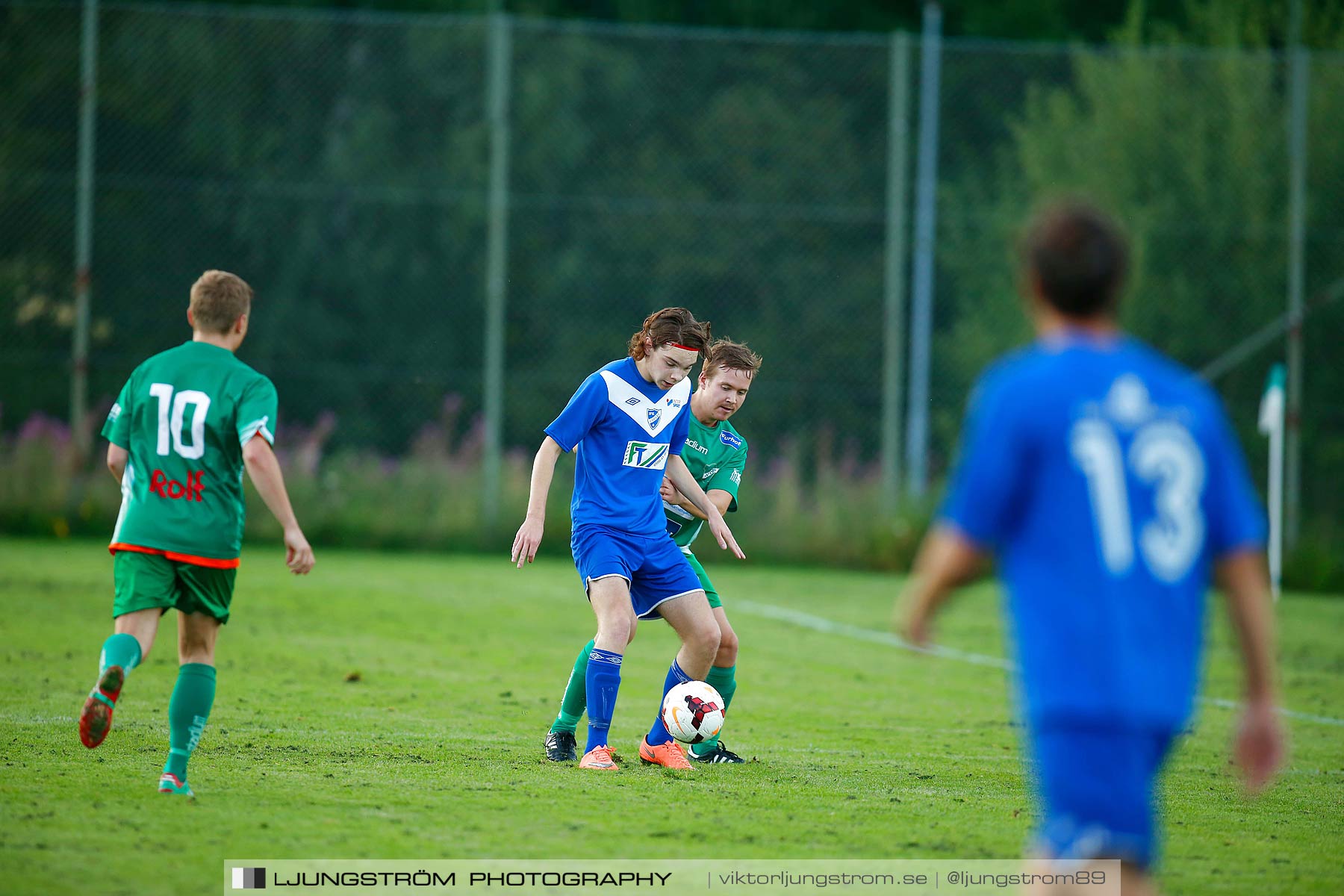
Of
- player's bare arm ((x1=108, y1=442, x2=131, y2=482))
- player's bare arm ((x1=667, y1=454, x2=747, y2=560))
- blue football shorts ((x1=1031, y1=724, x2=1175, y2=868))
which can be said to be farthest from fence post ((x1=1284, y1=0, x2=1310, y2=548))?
blue football shorts ((x1=1031, y1=724, x2=1175, y2=868))

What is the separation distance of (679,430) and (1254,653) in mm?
3537

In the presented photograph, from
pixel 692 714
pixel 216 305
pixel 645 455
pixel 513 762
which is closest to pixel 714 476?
pixel 645 455

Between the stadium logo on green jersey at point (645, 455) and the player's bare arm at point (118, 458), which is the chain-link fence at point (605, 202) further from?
the player's bare arm at point (118, 458)

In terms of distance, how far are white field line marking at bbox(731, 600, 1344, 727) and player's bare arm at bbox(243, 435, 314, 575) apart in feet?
14.5

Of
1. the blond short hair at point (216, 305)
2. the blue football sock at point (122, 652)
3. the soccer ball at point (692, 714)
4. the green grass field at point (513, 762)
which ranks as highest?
the blond short hair at point (216, 305)

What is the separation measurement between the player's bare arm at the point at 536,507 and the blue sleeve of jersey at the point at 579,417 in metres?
0.04

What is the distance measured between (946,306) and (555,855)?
1439cm

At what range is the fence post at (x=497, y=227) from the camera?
53.7ft

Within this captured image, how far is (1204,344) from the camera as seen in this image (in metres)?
17.7

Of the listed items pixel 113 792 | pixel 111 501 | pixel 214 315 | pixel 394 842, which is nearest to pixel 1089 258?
pixel 394 842

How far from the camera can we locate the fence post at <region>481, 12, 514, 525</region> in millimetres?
Answer: 16375

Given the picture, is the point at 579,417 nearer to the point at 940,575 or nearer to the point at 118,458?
the point at 118,458

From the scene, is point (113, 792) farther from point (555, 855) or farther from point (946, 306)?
point (946, 306)

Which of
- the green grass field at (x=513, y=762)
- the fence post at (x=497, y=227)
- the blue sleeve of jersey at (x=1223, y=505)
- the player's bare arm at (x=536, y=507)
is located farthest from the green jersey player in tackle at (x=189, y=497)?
the fence post at (x=497, y=227)
